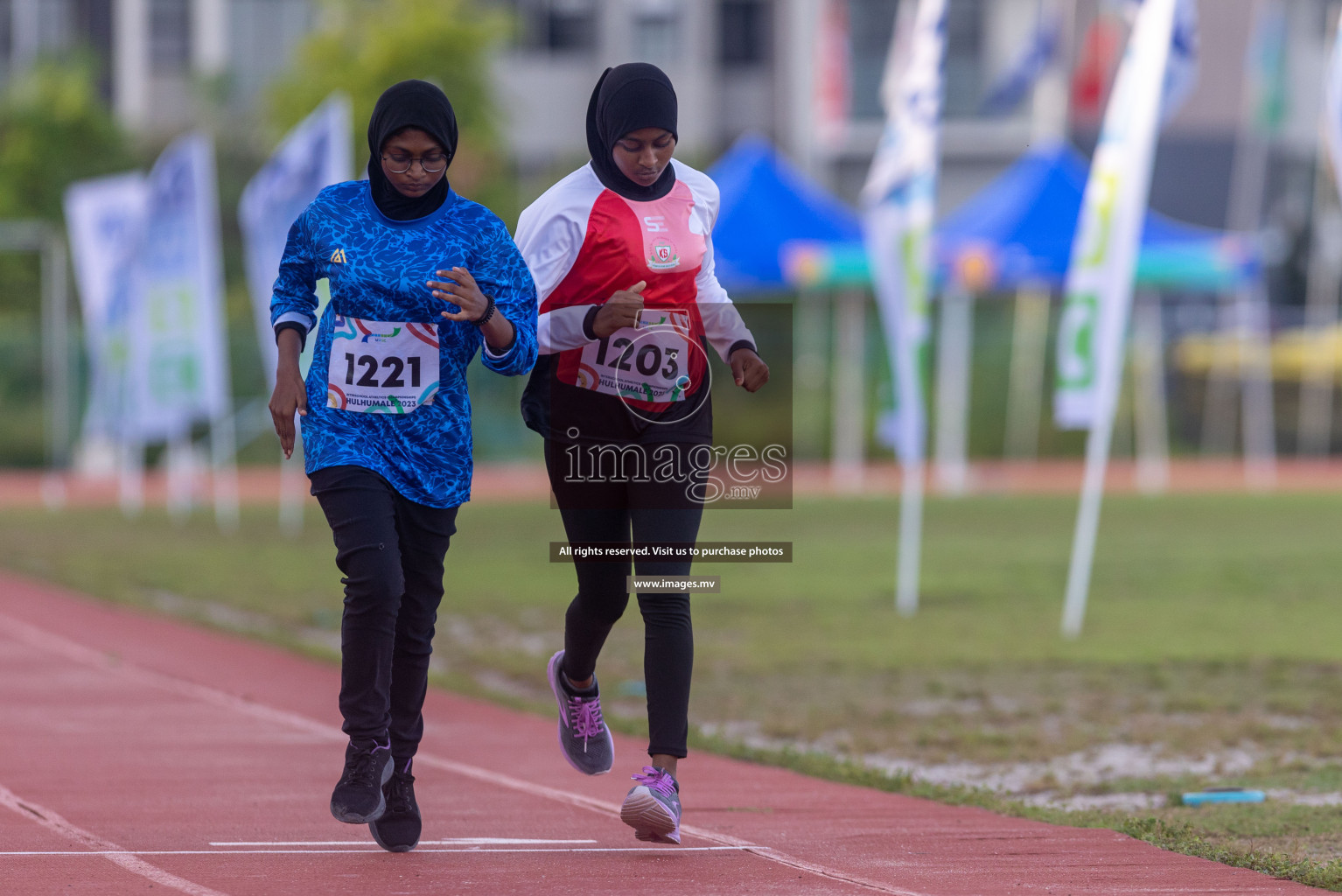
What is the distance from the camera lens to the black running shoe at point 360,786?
474 cm

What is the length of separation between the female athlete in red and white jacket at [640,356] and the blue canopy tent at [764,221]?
17.3 metres

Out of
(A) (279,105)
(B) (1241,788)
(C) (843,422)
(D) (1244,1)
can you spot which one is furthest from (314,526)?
(D) (1244,1)

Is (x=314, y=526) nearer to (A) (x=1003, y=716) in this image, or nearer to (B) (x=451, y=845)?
(A) (x=1003, y=716)

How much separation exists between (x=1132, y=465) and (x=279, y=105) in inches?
666

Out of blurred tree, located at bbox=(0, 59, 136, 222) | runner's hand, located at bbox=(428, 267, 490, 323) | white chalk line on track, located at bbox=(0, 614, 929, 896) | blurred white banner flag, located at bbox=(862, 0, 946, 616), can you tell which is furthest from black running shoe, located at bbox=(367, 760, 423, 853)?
blurred tree, located at bbox=(0, 59, 136, 222)

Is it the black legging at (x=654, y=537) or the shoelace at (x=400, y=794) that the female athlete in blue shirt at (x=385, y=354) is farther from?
the black legging at (x=654, y=537)

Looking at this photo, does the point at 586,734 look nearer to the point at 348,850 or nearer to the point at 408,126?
the point at 348,850

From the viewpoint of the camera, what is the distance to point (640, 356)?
17.0 feet

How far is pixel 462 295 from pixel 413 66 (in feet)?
96.4

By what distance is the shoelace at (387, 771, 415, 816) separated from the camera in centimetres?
498

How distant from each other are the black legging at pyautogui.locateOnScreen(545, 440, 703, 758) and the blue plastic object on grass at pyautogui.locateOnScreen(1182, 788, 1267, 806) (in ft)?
6.16

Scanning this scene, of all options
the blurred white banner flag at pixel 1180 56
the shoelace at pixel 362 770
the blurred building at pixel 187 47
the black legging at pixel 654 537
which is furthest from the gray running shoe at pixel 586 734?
the blurred building at pixel 187 47

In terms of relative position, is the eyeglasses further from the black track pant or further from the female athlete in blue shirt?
the black track pant

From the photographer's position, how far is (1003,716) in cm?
825
